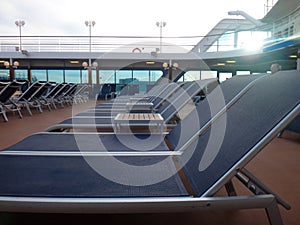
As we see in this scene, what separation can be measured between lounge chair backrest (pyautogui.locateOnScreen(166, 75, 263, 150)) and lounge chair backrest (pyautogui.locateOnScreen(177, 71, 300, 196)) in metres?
0.19

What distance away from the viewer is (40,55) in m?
14.2

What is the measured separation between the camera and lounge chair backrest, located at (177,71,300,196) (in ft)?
3.10

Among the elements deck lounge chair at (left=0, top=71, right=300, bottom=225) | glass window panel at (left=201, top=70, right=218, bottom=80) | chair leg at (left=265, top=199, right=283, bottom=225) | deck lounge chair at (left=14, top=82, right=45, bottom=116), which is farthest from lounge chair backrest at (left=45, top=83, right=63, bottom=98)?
glass window panel at (left=201, top=70, right=218, bottom=80)

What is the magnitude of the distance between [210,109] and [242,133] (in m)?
0.69

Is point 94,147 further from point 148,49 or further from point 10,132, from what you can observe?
point 148,49

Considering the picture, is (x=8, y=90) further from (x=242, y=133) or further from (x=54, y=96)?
(x=242, y=133)

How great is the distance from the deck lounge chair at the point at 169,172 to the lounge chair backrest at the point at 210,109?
11 cm

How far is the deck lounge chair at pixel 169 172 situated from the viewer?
3.10ft

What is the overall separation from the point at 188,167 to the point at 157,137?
864 millimetres

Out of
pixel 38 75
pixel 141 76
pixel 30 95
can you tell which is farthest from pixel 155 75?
pixel 30 95

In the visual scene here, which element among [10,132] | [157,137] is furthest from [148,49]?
[157,137]

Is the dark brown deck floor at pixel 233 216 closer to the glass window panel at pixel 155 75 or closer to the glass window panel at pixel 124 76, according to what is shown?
the glass window panel at pixel 124 76

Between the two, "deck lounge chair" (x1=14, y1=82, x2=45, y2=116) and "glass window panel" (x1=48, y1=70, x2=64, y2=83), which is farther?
"glass window panel" (x1=48, y1=70, x2=64, y2=83)

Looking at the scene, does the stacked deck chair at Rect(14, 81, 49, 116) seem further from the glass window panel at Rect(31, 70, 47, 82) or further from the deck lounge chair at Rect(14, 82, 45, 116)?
the glass window panel at Rect(31, 70, 47, 82)
